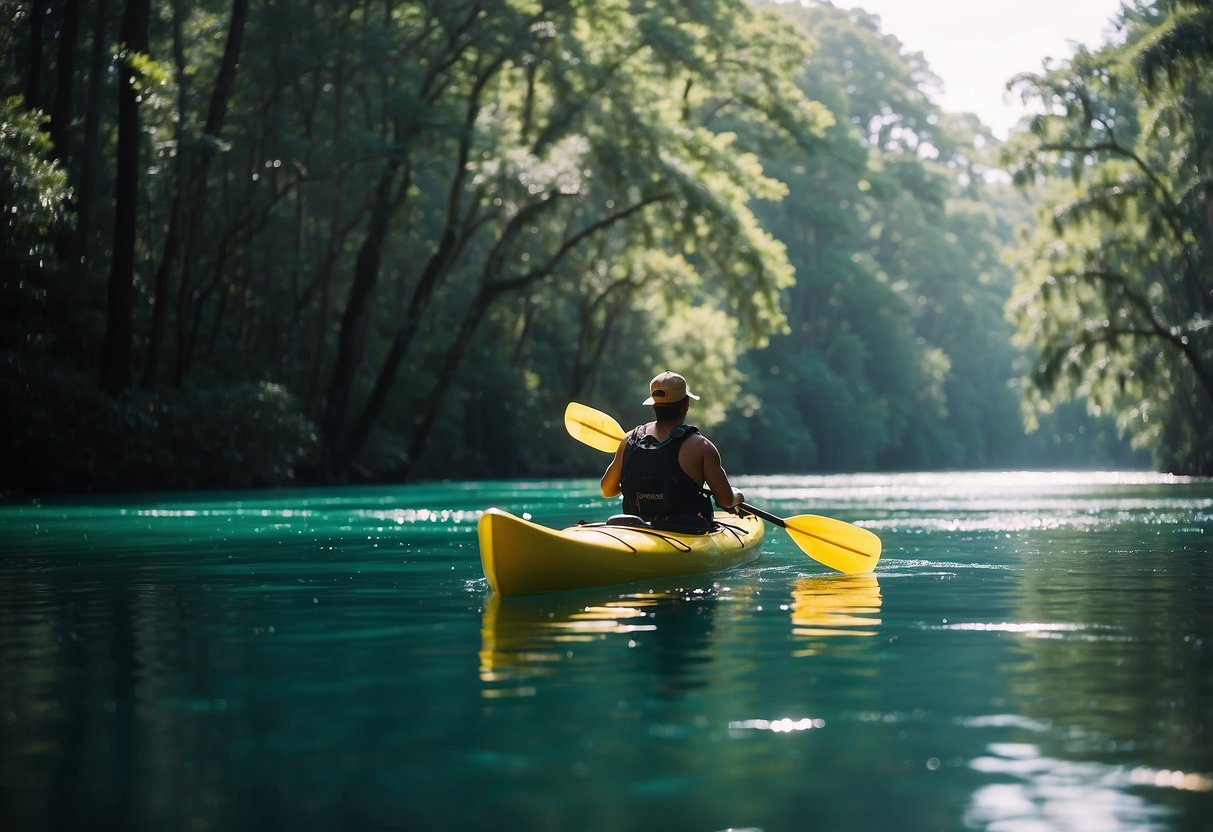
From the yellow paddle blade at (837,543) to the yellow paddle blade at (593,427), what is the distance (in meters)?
2.02

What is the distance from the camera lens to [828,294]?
6562 centimetres

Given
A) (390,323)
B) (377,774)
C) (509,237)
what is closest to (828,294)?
(390,323)

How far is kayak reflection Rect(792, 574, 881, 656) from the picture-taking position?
709 centimetres

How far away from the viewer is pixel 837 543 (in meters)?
10.5

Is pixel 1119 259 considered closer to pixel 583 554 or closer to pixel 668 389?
pixel 668 389

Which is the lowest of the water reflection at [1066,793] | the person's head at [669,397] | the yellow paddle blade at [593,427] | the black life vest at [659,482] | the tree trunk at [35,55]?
the water reflection at [1066,793]

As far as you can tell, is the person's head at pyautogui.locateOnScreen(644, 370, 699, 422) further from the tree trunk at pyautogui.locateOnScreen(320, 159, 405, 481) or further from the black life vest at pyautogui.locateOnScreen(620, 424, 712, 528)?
the tree trunk at pyautogui.locateOnScreen(320, 159, 405, 481)

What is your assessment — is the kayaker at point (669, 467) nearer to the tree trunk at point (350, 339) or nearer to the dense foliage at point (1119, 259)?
the tree trunk at point (350, 339)

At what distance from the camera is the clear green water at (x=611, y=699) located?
12.6ft

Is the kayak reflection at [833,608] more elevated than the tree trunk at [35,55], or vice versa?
the tree trunk at [35,55]

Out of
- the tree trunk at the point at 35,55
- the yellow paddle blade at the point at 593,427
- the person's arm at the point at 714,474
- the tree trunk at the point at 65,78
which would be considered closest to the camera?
the person's arm at the point at 714,474

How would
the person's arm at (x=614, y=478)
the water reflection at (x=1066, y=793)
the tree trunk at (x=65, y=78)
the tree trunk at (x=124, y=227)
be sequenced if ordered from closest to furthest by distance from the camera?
the water reflection at (x=1066, y=793) → the person's arm at (x=614, y=478) → the tree trunk at (x=124, y=227) → the tree trunk at (x=65, y=78)

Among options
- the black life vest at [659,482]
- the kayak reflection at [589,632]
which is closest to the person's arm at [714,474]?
the black life vest at [659,482]

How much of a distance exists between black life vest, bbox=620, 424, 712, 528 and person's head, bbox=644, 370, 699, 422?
0.36ft
